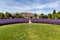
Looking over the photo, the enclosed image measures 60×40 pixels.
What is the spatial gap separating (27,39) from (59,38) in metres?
3.17

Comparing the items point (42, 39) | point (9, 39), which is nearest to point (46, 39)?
point (42, 39)

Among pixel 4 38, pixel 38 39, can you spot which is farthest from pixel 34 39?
pixel 4 38

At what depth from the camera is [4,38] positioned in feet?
42.2

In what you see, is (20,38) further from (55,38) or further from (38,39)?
(55,38)

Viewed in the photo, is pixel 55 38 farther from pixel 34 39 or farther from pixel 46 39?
pixel 34 39

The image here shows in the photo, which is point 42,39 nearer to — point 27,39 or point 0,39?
point 27,39

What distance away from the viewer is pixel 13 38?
42.5 feet

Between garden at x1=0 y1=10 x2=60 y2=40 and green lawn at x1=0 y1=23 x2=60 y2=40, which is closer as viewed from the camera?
green lawn at x1=0 y1=23 x2=60 y2=40

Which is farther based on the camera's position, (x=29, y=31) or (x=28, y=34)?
(x=29, y=31)

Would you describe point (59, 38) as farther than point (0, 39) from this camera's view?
Yes

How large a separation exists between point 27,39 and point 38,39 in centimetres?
106

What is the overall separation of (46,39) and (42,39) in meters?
0.41

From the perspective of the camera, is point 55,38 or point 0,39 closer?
point 0,39

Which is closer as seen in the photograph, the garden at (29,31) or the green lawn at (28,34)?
the green lawn at (28,34)
